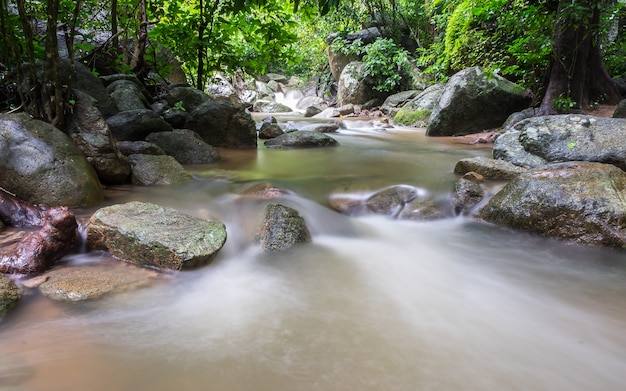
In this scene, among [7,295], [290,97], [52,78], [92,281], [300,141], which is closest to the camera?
[7,295]

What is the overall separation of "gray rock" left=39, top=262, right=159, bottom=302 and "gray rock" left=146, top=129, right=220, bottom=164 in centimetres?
336

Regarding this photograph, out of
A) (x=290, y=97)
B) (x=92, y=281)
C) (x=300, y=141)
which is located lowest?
(x=92, y=281)

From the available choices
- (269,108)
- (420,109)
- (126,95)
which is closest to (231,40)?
(126,95)

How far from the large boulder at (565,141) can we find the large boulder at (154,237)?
4.02 meters

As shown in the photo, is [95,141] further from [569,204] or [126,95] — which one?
[569,204]

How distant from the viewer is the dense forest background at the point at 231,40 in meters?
3.74

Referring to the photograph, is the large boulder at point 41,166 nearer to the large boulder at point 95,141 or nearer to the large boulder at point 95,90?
the large boulder at point 95,141

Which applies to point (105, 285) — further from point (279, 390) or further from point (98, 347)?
point (279, 390)

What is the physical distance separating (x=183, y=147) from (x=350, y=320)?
14.9ft

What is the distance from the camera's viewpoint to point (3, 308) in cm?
194

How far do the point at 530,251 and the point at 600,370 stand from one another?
1.42m

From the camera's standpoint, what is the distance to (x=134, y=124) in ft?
18.1

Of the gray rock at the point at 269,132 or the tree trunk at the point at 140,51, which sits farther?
the gray rock at the point at 269,132

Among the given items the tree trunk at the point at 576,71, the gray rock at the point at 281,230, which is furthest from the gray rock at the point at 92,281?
the tree trunk at the point at 576,71
